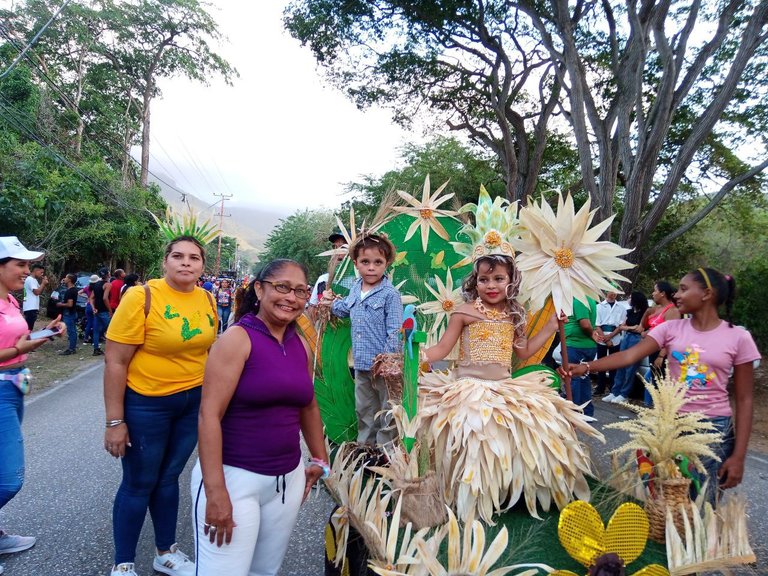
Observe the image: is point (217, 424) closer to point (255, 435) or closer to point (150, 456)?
point (255, 435)

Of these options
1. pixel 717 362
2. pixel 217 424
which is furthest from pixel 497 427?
pixel 217 424

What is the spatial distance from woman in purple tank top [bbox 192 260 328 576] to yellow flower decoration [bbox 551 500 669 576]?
1014 mm

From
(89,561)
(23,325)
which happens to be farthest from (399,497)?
(23,325)

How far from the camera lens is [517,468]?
2.25m

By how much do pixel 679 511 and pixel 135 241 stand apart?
21.2 meters

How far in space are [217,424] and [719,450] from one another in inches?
91.5

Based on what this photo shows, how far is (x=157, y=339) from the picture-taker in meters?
2.44

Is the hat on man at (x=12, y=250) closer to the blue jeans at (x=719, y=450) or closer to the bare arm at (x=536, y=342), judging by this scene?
the bare arm at (x=536, y=342)

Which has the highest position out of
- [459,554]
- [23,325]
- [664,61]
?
[664,61]

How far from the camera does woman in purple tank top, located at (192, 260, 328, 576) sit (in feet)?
5.49

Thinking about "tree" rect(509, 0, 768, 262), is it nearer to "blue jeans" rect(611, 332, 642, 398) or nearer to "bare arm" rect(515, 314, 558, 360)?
"blue jeans" rect(611, 332, 642, 398)

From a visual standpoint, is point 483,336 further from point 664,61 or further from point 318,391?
point 664,61

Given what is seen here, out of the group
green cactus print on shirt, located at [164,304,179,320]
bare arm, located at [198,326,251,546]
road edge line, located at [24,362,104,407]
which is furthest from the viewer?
road edge line, located at [24,362,104,407]

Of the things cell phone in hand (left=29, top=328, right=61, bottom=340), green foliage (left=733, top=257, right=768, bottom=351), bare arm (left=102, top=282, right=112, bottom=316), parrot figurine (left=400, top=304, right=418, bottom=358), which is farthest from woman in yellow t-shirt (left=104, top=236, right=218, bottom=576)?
green foliage (left=733, top=257, right=768, bottom=351)
